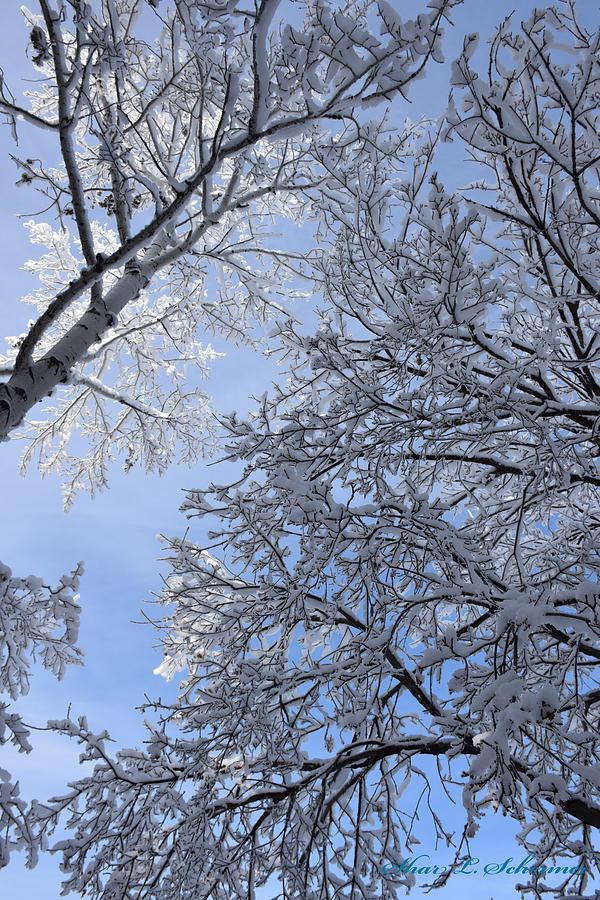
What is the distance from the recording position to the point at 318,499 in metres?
3.03

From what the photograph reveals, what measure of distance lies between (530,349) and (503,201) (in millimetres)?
965

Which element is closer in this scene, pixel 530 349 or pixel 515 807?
pixel 515 807

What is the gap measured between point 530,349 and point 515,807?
2697 millimetres

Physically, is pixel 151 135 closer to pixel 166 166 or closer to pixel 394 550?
pixel 166 166

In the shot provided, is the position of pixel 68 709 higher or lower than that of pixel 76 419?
lower

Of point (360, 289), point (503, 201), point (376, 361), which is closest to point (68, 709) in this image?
point (376, 361)

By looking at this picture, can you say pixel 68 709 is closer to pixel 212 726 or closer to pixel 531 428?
pixel 212 726

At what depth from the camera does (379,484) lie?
3.53m

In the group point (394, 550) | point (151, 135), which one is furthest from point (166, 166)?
point (394, 550)

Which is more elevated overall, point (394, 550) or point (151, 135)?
point (151, 135)

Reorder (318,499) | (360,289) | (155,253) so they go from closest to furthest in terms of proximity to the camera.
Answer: (318,499)
(360,289)
(155,253)

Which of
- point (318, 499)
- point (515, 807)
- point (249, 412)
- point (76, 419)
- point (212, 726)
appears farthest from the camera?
point (76, 419)

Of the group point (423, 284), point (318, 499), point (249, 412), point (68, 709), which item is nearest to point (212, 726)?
point (68, 709)

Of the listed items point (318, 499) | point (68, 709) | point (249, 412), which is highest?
point (249, 412)
